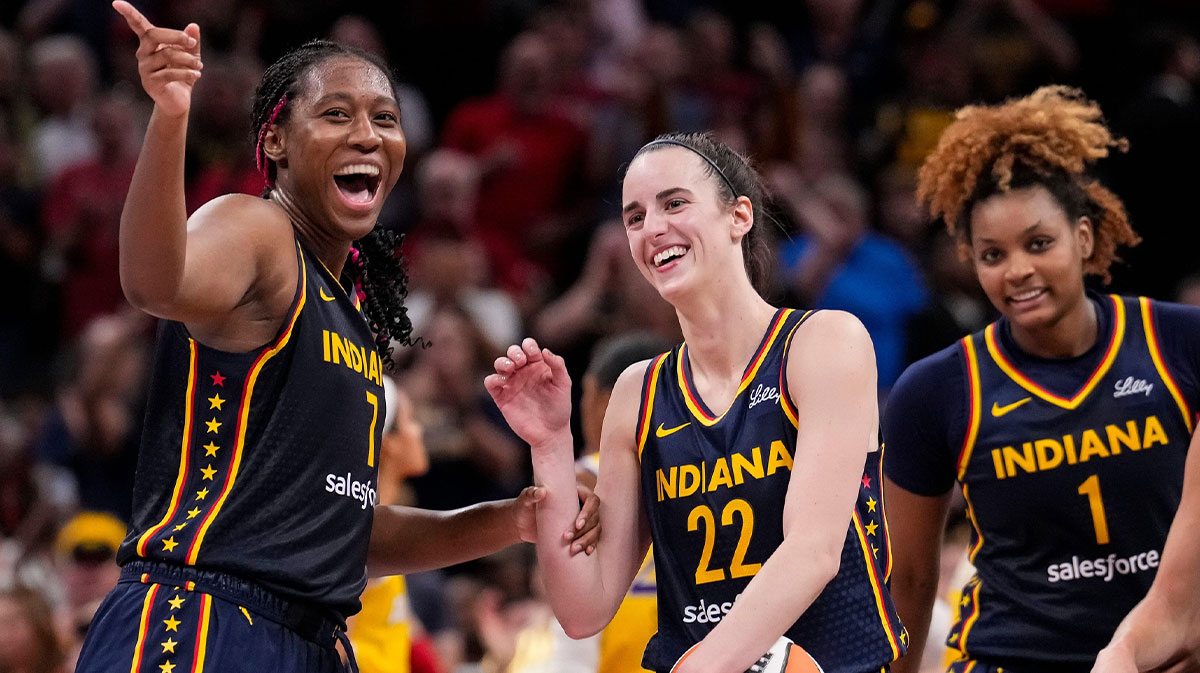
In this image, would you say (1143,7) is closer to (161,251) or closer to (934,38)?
(934,38)

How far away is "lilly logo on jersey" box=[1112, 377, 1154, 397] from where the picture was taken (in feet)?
14.7

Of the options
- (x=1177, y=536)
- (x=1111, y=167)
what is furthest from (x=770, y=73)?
(x=1177, y=536)

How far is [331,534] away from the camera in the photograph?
366 cm

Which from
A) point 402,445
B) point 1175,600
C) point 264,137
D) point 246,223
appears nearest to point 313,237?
point 264,137

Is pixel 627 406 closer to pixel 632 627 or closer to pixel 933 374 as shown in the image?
pixel 933 374

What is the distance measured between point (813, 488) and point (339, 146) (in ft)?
4.92

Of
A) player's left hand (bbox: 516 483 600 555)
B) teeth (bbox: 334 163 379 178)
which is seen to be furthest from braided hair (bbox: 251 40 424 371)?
player's left hand (bbox: 516 483 600 555)

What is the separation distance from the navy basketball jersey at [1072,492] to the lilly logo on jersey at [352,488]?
76.6 inches

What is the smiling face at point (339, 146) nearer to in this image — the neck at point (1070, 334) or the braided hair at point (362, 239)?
the braided hair at point (362, 239)

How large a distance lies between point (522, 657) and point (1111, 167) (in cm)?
512

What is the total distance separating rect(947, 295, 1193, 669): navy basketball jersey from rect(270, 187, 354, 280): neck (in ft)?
6.74

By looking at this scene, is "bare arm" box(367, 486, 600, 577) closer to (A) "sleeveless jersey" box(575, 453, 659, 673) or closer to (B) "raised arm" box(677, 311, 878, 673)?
(B) "raised arm" box(677, 311, 878, 673)

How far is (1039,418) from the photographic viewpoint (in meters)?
4.55

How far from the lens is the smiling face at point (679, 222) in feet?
13.0
